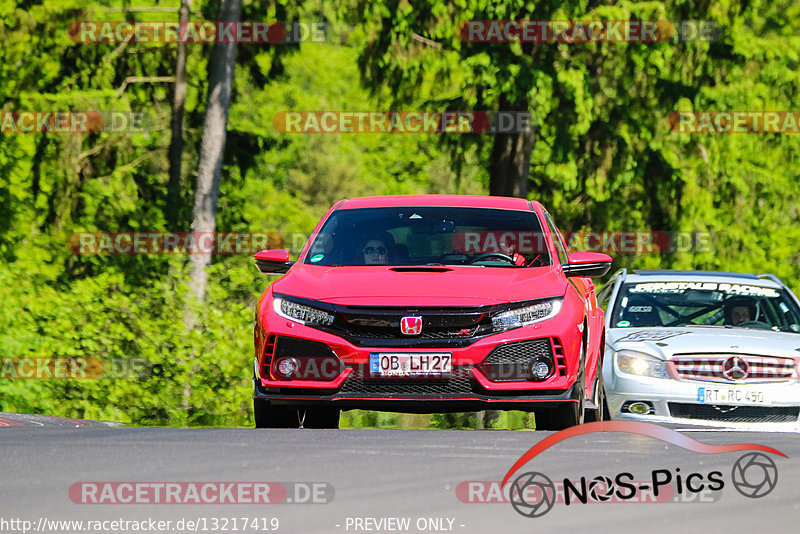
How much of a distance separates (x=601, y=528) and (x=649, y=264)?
2746 centimetres

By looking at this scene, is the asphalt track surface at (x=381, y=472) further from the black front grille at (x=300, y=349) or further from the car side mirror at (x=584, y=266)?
the car side mirror at (x=584, y=266)

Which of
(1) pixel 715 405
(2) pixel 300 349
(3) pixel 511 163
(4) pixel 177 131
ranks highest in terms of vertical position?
(2) pixel 300 349

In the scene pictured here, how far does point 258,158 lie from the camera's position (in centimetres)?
3272

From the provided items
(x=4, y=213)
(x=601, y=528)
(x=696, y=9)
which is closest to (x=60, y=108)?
(x=4, y=213)

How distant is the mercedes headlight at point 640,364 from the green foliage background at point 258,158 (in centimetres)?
858

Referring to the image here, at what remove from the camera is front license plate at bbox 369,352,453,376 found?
30.7ft

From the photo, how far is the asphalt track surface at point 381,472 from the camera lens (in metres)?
6.41

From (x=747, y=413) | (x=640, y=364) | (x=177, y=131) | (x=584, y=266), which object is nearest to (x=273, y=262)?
(x=584, y=266)

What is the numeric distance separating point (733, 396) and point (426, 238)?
3.05m

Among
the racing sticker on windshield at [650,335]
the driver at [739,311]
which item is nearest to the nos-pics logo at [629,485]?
the racing sticker on windshield at [650,335]

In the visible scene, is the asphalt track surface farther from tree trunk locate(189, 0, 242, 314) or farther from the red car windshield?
tree trunk locate(189, 0, 242, 314)

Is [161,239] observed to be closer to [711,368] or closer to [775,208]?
[775,208]

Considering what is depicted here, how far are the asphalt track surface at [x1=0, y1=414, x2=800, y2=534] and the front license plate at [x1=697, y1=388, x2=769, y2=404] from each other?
217 cm

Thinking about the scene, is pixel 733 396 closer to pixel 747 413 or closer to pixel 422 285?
pixel 747 413
